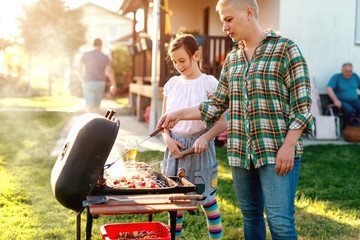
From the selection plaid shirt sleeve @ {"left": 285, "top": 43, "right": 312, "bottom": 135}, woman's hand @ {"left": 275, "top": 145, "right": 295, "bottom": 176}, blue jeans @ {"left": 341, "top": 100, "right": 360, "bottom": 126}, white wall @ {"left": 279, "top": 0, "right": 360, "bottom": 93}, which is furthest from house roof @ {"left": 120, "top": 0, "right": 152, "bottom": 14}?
woman's hand @ {"left": 275, "top": 145, "right": 295, "bottom": 176}

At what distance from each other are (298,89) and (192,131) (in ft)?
3.19

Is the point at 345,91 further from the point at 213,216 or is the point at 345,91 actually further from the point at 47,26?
the point at 47,26

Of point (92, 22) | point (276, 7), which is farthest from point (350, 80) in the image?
point (92, 22)

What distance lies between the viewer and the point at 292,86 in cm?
240

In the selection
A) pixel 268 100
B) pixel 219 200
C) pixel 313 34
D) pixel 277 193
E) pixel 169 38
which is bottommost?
pixel 219 200

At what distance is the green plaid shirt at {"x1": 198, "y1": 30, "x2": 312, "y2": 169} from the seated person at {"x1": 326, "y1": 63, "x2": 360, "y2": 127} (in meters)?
7.47

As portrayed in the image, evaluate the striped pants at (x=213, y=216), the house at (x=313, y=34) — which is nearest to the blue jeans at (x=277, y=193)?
the striped pants at (x=213, y=216)

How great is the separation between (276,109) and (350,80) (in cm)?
775

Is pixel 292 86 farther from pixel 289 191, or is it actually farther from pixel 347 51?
pixel 347 51

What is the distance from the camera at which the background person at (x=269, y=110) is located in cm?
238

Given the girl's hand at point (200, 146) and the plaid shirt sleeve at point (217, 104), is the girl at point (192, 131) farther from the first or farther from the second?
the plaid shirt sleeve at point (217, 104)

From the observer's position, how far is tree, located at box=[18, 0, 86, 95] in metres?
35.9

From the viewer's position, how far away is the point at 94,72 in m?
9.57

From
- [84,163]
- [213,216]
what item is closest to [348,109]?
[213,216]
